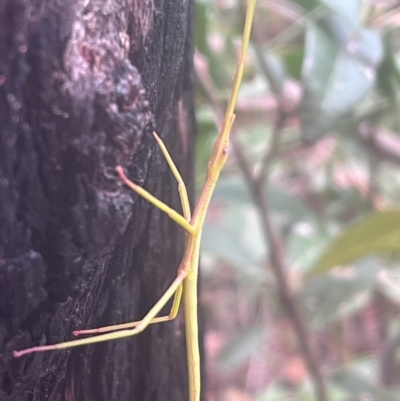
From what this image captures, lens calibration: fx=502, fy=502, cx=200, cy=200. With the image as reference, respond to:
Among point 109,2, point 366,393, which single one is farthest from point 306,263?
point 109,2

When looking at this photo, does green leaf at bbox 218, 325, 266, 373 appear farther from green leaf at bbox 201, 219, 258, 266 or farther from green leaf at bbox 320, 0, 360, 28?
green leaf at bbox 320, 0, 360, 28

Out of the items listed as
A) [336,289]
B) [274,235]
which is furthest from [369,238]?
[336,289]

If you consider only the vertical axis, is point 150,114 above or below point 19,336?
above

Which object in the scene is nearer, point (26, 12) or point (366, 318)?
point (26, 12)

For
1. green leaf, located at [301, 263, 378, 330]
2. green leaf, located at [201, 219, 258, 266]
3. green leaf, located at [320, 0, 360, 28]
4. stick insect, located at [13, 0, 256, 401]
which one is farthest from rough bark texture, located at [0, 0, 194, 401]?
green leaf, located at [301, 263, 378, 330]

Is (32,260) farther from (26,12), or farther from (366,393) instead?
(366,393)

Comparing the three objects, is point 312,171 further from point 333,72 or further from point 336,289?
point 333,72

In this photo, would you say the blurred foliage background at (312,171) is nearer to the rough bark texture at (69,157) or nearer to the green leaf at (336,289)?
the green leaf at (336,289)

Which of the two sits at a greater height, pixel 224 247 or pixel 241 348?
pixel 224 247
